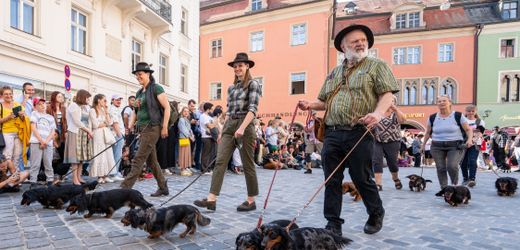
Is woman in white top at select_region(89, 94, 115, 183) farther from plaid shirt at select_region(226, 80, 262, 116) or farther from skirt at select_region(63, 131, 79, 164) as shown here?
plaid shirt at select_region(226, 80, 262, 116)

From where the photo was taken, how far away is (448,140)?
22.7 feet

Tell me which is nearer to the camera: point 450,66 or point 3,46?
point 3,46

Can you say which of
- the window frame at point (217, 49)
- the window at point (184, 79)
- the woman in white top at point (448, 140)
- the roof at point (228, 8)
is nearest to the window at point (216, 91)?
the window frame at point (217, 49)

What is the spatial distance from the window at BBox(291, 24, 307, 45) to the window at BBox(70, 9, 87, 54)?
20.4 m

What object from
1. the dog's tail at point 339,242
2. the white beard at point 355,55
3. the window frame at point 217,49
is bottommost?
the dog's tail at point 339,242

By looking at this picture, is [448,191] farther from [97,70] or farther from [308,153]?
[97,70]

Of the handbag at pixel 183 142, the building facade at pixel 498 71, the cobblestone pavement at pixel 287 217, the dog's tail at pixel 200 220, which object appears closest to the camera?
the cobblestone pavement at pixel 287 217

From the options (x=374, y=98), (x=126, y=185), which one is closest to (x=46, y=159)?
(x=126, y=185)

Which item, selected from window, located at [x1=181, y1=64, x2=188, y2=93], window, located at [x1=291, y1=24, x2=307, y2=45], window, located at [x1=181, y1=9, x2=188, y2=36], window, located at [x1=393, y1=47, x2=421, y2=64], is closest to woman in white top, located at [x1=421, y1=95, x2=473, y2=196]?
window, located at [x1=181, y1=64, x2=188, y2=93]

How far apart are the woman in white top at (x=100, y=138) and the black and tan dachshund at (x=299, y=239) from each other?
236 inches

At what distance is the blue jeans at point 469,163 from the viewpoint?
841 centimetres

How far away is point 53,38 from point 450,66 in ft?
102

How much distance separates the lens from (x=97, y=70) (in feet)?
52.6

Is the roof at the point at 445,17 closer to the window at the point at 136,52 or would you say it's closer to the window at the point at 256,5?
the window at the point at 256,5
